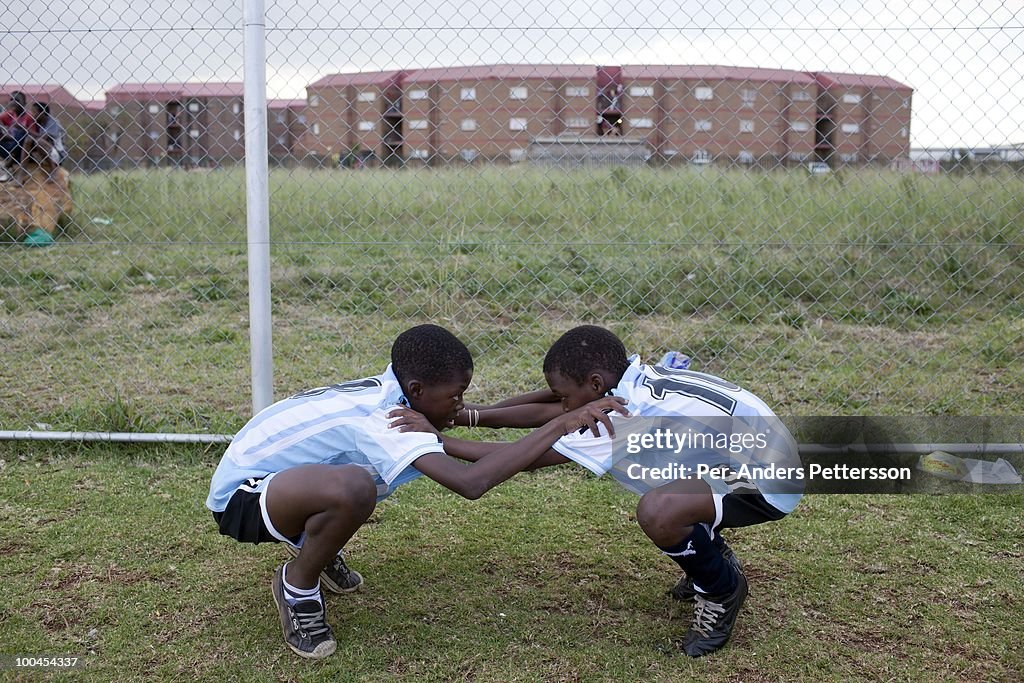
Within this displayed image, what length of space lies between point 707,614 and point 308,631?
114cm

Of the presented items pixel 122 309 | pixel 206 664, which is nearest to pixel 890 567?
pixel 206 664

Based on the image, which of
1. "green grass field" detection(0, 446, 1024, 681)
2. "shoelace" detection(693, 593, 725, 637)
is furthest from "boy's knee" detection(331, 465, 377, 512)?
"shoelace" detection(693, 593, 725, 637)

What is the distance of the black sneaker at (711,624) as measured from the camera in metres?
2.71

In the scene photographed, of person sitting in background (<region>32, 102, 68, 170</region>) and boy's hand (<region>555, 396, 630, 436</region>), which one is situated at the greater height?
person sitting in background (<region>32, 102, 68, 170</region>)

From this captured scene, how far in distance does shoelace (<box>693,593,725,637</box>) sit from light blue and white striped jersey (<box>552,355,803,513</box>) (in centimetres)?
34

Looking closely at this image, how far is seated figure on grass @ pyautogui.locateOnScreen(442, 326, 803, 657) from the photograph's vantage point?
2.67m

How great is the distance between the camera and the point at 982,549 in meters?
3.42

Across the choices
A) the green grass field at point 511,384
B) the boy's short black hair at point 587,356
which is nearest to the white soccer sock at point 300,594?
the green grass field at point 511,384

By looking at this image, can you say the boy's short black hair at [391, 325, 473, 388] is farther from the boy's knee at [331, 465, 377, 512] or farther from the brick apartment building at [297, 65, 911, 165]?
the brick apartment building at [297, 65, 911, 165]

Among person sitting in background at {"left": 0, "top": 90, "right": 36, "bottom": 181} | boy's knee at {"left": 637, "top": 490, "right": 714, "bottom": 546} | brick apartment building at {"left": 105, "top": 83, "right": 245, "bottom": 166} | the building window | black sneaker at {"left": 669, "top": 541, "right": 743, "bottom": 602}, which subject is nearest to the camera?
boy's knee at {"left": 637, "top": 490, "right": 714, "bottom": 546}

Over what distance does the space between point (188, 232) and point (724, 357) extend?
12.9ft

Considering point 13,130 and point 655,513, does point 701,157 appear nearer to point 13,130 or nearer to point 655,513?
point 655,513

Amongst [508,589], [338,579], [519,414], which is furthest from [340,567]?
[519,414]

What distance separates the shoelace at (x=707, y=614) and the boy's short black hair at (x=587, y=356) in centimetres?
69
